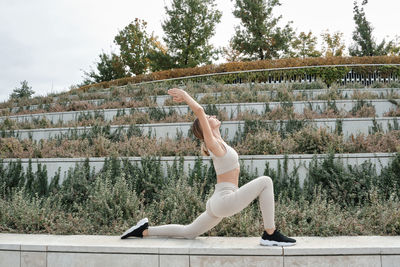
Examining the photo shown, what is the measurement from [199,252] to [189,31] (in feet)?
79.7

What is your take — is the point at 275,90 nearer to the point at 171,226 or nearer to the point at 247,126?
the point at 247,126

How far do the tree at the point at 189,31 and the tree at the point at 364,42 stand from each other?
46.7ft

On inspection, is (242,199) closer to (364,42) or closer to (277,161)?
(277,161)

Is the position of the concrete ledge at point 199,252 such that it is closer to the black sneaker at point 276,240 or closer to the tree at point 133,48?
the black sneaker at point 276,240

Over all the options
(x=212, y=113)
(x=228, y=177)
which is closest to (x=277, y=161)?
(x=228, y=177)

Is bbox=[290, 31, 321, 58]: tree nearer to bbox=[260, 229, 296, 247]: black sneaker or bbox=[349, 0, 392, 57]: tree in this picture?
bbox=[349, 0, 392, 57]: tree

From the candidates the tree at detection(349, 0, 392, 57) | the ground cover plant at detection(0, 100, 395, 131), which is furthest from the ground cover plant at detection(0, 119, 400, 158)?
the tree at detection(349, 0, 392, 57)

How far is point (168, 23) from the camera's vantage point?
26.5m

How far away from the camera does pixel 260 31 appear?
87.9 ft

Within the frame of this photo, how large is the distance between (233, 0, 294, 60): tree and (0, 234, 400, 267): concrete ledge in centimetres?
2472

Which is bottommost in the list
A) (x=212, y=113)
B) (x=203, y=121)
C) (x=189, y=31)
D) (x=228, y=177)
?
(x=228, y=177)

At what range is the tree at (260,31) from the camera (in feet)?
88.6

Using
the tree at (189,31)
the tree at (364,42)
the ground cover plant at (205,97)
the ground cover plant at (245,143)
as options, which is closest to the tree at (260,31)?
the tree at (189,31)

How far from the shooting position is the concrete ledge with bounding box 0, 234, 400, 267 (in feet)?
10.7
